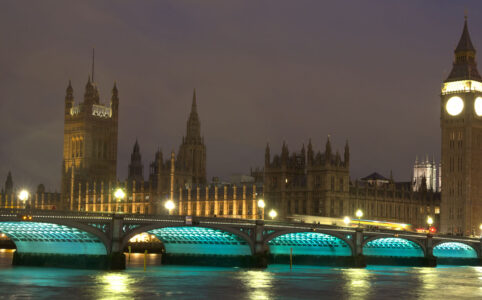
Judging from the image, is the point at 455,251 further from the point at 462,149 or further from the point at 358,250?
the point at 358,250

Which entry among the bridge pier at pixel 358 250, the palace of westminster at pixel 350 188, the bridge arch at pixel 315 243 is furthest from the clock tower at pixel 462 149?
the bridge pier at pixel 358 250

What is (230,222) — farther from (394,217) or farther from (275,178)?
(394,217)

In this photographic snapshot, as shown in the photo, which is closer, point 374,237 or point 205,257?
point 205,257

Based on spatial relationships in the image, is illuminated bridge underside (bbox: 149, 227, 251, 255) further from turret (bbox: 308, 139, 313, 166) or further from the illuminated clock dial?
the illuminated clock dial

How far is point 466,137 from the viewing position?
15950 cm

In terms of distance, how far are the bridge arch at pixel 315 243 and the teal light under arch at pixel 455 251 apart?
29007 mm

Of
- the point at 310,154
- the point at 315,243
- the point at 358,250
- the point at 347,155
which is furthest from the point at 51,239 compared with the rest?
the point at 347,155

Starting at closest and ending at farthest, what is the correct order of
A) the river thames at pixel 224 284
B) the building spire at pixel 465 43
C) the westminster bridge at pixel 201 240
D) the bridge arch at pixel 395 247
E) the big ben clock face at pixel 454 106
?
1. the river thames at pixel 224 284
2. the westminster bridge at pixel 201 240
3. the bridge arch at pixel 395 247
4. the big ben clock face at pixel 454 106
5. the building spire at pixel 465 43

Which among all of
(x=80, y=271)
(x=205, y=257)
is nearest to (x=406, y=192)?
(x=205, y=257)

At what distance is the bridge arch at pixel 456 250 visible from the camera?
131 metres

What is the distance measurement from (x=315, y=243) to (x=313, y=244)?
0.41 m

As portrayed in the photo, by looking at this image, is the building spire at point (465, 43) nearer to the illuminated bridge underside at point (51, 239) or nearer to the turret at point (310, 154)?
the turret at point (310, 154)

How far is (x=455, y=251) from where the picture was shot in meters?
136

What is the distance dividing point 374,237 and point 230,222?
23.3 metres
